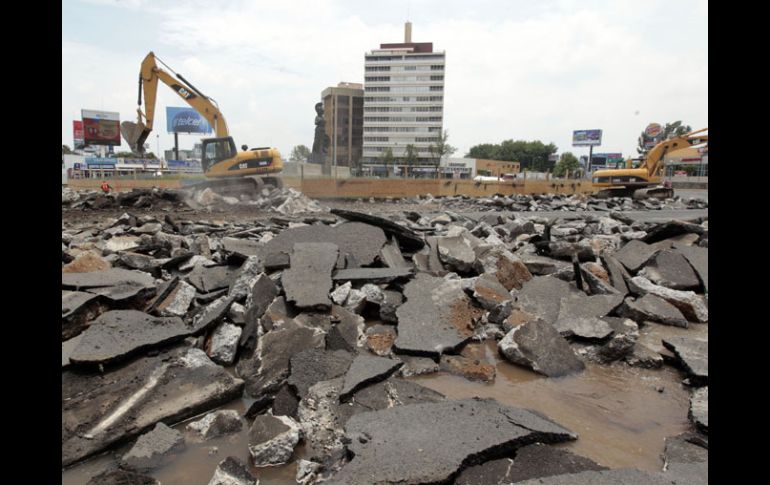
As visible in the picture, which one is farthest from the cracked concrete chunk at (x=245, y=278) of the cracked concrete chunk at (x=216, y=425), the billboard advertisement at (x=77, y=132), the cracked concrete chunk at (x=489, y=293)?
the billboard advertisement at (x=77, y=132)

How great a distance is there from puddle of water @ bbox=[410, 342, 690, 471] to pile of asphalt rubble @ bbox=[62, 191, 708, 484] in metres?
0.11

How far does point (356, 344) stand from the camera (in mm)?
3711

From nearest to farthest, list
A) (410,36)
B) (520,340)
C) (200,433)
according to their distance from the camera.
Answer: (200,433) → (520,340) → (410,36)

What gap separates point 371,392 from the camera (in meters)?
2.93

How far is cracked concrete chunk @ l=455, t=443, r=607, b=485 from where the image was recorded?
2109 mm

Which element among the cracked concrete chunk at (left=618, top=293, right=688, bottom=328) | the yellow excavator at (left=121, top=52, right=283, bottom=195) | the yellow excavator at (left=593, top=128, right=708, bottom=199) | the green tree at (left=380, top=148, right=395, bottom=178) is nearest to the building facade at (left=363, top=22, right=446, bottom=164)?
the green tree at (left=380, top=148, right=395, bottom=178)

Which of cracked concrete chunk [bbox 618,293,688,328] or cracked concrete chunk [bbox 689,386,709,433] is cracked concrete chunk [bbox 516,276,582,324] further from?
cracked concrete chunk [bbox 689,386,709,433]

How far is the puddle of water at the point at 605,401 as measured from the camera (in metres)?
2.57
